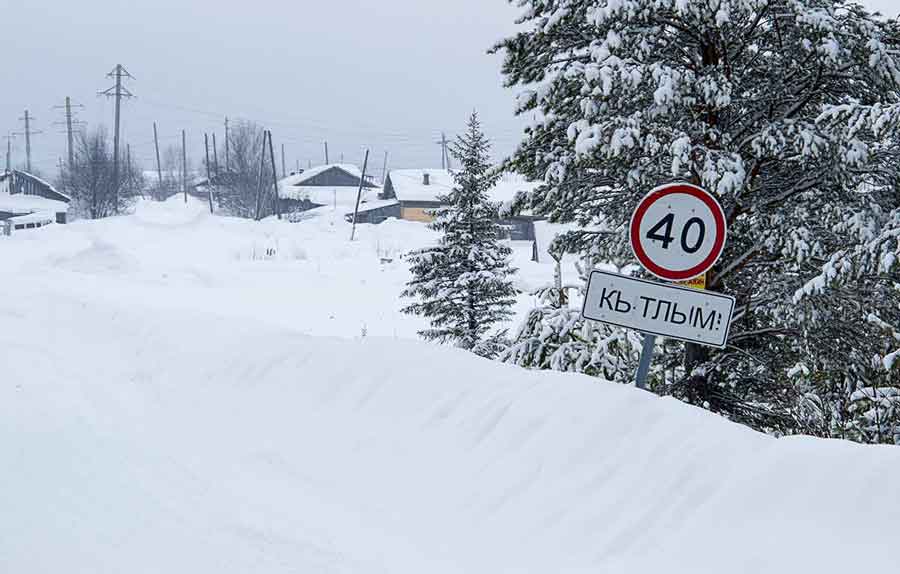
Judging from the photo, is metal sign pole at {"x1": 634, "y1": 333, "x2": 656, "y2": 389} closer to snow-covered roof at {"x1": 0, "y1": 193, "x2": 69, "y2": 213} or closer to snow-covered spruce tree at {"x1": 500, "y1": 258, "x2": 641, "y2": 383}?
snow-covered spruce tree at {"x1": 500, "y1": 258, "x2": 641, "y2": 383}

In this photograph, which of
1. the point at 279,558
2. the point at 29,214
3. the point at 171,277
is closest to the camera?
the point at 279,558

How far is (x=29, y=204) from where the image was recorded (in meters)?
78.1

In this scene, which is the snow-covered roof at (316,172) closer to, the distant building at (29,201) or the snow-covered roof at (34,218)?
the distant building at (29,201)

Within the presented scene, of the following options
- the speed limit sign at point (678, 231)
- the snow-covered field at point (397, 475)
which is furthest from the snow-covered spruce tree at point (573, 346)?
the speed limit sign at point (678, 231)

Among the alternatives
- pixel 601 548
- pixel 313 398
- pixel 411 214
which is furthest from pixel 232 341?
pixel 411 214

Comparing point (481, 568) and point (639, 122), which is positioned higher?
point (639, 122)

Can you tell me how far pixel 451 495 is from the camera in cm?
513

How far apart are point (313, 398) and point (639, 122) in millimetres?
4426

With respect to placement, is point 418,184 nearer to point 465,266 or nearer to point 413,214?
point 413,214

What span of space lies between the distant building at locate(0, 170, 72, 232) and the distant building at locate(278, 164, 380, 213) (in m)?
25.1

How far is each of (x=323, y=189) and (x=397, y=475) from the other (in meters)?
99.8

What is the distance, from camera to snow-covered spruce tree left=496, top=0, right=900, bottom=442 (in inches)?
326

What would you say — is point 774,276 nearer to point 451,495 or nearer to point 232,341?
point 451,495

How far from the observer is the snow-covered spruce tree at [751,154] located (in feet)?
27.2
